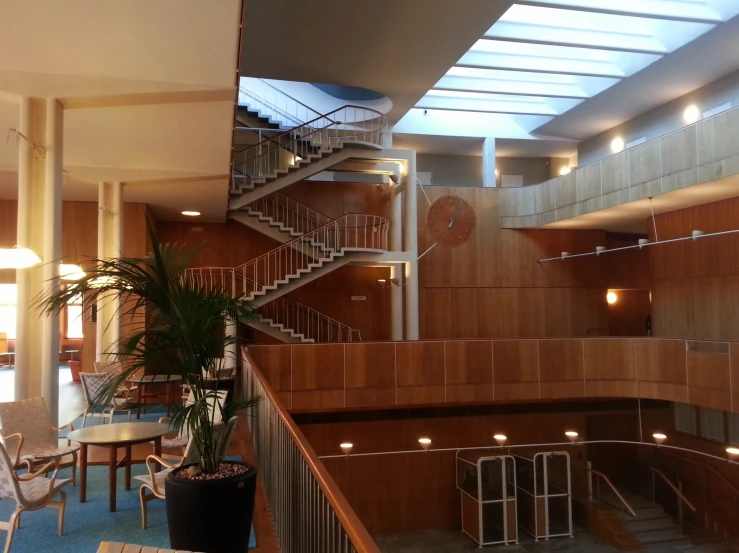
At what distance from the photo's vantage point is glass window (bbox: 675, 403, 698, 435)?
12.2 m

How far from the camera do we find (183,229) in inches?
579

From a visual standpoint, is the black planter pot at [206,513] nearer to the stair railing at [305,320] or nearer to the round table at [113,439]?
the round table at [113,439]

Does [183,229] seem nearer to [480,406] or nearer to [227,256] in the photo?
[227,256]

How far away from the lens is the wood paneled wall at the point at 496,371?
11.1 m

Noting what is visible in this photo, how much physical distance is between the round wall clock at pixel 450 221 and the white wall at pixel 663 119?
501 cm

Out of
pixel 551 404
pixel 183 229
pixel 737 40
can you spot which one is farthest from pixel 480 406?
pixel 737 40

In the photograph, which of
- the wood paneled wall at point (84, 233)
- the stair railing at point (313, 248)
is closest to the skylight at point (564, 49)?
the stair railing at point (313, 248)

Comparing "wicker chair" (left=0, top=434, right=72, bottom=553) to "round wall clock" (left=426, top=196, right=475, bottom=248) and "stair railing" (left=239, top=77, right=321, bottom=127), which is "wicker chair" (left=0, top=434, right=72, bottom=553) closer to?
"stair railing" (left=239, top=77, right=321, bottom=127)

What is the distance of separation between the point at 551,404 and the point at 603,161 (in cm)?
542

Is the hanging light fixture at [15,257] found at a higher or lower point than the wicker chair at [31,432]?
higher

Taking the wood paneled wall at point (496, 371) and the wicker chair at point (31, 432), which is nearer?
the wicker chair at point (31, 432)

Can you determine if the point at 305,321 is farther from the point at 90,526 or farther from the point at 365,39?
the point at 90,526

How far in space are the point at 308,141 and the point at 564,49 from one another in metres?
6.04

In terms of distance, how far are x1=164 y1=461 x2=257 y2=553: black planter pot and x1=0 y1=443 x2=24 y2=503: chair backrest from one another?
3.99 feet
